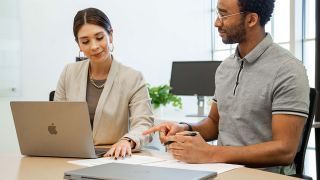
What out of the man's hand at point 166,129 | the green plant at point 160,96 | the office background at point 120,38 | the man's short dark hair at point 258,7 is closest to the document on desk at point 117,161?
the man's hand at point 166,129

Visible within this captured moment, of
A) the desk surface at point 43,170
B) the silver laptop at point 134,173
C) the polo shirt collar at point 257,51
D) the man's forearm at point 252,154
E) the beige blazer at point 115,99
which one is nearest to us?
the silver laptop at point 134,173

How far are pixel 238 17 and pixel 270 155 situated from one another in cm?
61

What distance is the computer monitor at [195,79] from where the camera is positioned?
401cm

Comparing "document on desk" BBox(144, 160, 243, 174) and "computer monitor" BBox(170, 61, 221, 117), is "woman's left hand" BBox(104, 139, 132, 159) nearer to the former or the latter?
"document on desk" BBox(144, 160, 243, 174)

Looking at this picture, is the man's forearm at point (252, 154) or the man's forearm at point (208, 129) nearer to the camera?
the man's forearm at point (252, 154)

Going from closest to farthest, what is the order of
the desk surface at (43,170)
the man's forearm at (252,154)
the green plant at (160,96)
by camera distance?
the desk surface at (43,170) < the man's forearm at (252,154) < the green plant at (160,96)

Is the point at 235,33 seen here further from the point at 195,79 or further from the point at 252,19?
the point at 195,79

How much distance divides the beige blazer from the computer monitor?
6.82 ft

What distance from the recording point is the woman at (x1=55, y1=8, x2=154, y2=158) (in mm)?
1907

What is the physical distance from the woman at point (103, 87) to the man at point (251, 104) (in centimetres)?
37

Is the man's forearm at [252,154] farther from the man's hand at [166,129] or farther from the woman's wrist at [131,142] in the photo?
the woman's wrist at [131,142]

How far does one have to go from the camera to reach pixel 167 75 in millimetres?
5148

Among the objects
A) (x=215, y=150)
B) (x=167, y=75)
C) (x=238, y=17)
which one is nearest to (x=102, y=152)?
(x=215, y=150)

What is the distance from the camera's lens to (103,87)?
1982 millimetres
